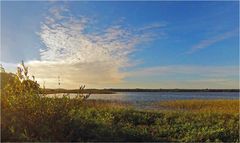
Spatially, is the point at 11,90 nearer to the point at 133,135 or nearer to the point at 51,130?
the point at 51,130

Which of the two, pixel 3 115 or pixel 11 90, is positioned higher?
pixel 11 90

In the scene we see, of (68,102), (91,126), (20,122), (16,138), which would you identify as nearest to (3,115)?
(20,122)

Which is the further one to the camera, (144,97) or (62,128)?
(144,97)

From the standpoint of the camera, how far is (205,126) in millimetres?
13234

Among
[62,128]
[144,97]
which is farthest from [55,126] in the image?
[144,97]

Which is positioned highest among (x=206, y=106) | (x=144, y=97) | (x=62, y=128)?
(x=144, y=97)

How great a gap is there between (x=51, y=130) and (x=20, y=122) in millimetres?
1018

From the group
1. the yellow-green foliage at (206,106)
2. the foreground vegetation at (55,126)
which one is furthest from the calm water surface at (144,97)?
the yellow-green foliage at (206,106)

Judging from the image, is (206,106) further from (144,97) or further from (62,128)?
(144,97)

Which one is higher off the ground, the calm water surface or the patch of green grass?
the calm water surface

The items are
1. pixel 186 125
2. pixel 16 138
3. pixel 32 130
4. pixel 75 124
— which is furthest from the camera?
pixel 186 125

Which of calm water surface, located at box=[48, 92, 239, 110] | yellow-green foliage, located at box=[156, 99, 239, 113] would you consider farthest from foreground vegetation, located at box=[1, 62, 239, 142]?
yellow-green foliage, located at box=[156, 99, 239, 113]

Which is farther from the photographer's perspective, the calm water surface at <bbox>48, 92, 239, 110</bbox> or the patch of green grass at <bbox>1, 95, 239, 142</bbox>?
the calm water surface at <bbox>48, 92, 239, 110</bbox>

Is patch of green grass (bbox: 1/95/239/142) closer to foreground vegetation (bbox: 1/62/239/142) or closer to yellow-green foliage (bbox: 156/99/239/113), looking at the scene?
foreground vegetation (bbox: 1/62/239/142)
